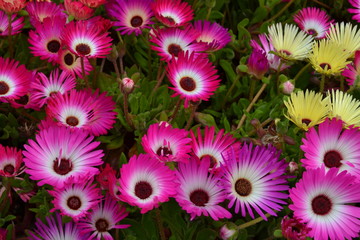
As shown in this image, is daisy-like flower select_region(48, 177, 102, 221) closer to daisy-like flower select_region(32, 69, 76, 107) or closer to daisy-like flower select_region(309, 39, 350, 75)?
daisy-like flower select_region(32, 69, 76, 107)

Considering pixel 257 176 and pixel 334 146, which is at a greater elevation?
pixel 334 146

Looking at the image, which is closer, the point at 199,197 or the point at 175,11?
the point at 199,197

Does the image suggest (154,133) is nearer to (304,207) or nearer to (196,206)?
(196,206)

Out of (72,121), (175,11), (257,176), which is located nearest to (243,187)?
(257,176)

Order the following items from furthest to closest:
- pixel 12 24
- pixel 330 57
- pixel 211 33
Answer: pixel 211 33, pixel 12 24, pixel 330 57

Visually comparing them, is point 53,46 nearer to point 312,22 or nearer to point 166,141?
point 166,141
